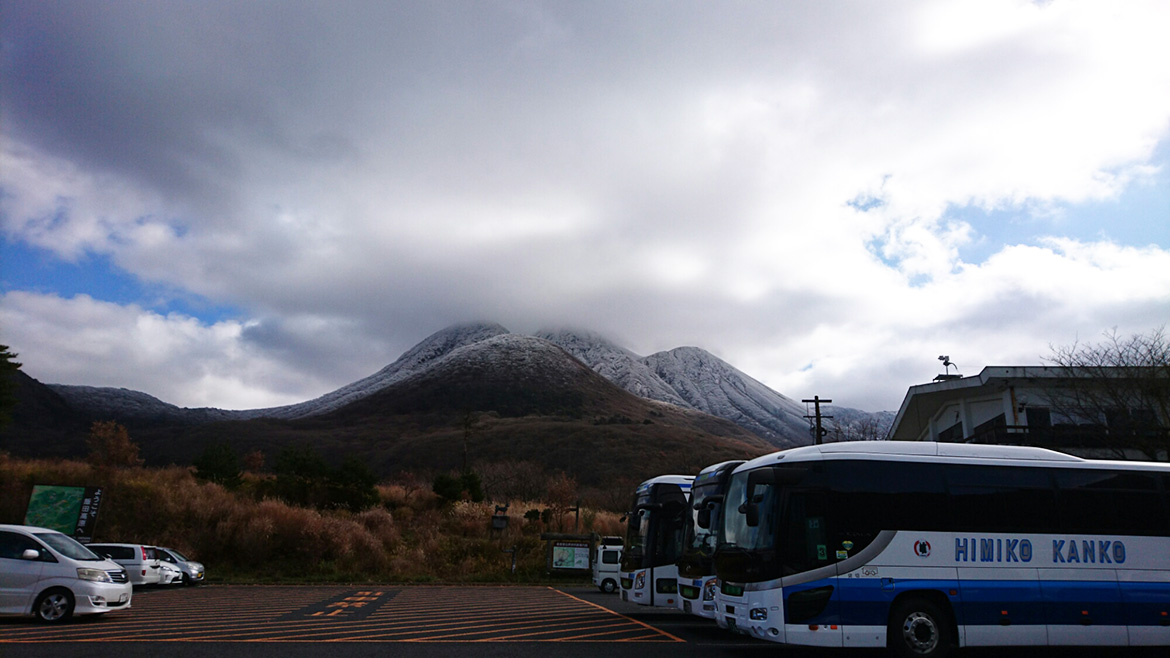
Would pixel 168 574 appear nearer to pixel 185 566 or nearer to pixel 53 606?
pixel 185 566

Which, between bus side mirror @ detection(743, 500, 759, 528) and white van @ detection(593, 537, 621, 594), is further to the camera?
white van @ detection(593, 537, 621, 594)

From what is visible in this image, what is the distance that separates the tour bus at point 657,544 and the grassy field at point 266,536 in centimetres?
1496

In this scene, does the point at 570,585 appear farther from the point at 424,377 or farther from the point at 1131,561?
the point at 424,377

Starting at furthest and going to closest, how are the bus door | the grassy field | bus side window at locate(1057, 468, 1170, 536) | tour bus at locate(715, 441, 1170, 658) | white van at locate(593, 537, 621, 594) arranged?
the grassy field < white van at locate(593, 537, 621, 594) < bus side window at locate(1057, 468, 1170, 536) < tour bus at locate(715, 441, 1170, 658) < the bus door

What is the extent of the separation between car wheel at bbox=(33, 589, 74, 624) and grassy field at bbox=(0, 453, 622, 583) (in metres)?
15.3

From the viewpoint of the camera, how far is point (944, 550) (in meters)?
10.4

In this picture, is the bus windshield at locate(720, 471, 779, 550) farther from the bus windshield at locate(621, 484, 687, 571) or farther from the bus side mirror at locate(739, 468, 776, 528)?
the bus windshield at locate(621, 484, 687, 571)

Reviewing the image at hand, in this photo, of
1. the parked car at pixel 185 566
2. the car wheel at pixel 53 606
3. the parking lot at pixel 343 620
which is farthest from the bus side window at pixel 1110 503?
the parked car at pixel 185 566

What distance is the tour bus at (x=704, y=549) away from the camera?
41.9 feet

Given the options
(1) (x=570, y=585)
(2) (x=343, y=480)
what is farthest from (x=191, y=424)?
(1) (x=570, y=585)

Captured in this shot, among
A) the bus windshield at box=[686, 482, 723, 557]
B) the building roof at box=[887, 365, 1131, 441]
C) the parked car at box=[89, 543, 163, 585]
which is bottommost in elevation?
the parked car at box=[89, 543, 163, 585]

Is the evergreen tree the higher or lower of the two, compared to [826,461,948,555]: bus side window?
higher

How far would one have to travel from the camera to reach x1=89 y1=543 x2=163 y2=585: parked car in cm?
2205

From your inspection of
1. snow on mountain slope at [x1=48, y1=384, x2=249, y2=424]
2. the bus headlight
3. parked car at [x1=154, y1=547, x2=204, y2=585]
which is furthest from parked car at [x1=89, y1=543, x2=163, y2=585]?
snow on mountain slope at [x1=48, y1=384, x2=249, y2=424]
